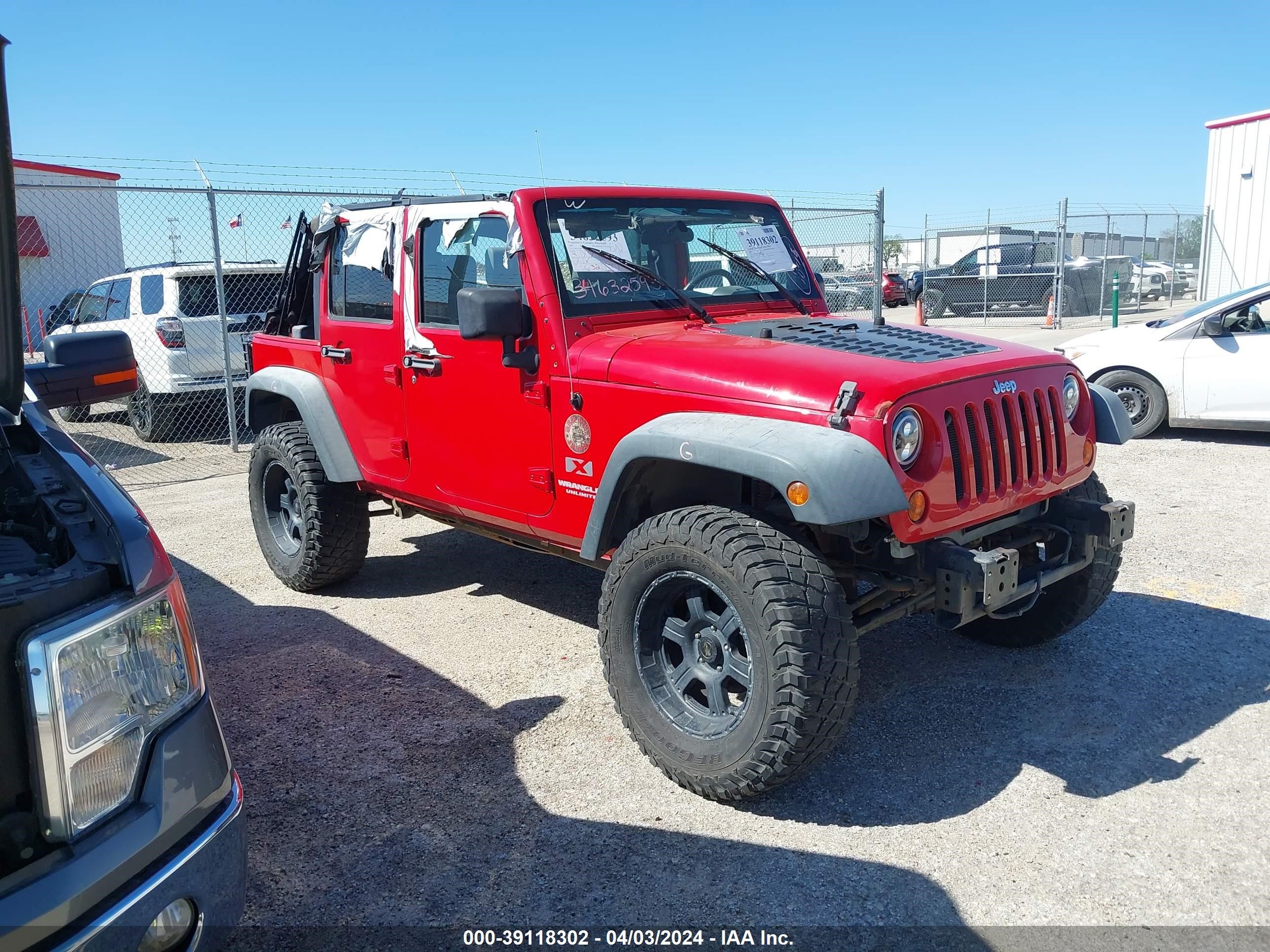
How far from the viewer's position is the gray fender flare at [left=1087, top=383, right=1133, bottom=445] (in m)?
3.92

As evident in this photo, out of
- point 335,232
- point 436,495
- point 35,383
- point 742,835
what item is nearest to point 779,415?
point 742,835

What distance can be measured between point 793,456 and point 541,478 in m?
1.36

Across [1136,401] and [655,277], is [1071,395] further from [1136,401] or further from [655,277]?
[1136,401]

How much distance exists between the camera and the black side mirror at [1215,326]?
27.6ft

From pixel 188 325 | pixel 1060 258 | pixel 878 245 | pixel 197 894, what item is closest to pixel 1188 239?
pixel 1060 258

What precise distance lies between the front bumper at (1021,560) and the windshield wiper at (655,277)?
148 cm

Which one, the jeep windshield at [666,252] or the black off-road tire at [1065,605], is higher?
the jeep windshield at [666,252]

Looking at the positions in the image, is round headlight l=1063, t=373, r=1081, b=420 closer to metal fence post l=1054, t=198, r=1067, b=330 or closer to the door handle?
the door handle

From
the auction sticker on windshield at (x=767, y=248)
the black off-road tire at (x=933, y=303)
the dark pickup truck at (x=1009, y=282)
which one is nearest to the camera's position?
the auction sticker on windshield at (x=767, y=248)

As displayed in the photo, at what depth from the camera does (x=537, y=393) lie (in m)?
3.93

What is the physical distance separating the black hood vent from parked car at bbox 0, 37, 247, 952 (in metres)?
2.38

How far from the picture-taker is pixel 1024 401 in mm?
3539

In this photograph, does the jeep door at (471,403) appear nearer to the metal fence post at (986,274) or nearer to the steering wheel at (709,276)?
the steering wheel at (709,276)

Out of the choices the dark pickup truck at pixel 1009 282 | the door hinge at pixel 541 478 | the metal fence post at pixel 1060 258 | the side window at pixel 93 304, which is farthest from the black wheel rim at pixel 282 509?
the dark pickup truck at pixel 1009 282
